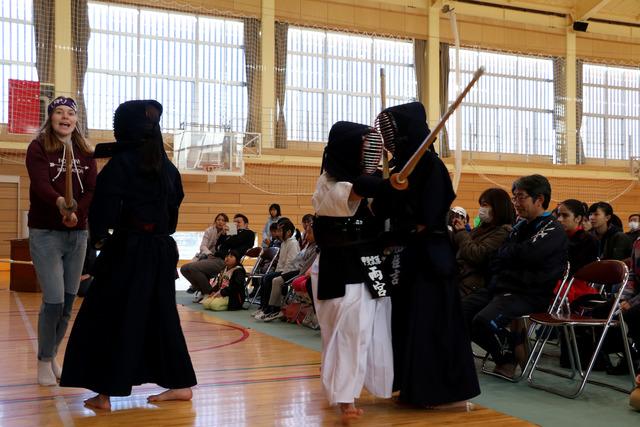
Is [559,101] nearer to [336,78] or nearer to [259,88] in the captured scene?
[336,78]

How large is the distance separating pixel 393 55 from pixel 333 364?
16505 millimetres

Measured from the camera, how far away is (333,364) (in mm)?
3467

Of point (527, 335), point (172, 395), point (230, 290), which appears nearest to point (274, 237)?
point (230, 290)

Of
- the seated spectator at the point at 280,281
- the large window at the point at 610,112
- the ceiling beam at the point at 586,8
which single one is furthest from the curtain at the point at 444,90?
the seated spectator at the point at 280,281

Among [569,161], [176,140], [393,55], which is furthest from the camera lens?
[569,161]

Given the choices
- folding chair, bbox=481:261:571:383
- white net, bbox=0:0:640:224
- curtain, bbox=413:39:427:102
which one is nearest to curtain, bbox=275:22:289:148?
white net, bbox=0:0:640:224

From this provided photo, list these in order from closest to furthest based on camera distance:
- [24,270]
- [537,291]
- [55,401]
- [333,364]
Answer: [333,364], [55,401], [537,291], [24,270]

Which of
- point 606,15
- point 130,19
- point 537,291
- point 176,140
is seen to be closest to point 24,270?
point 176,140

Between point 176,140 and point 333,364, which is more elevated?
point 176,140

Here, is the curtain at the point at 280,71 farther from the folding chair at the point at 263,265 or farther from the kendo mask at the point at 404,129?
the kendo mask at the point at 404,129

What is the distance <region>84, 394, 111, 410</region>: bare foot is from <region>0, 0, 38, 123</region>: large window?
13.1 metres

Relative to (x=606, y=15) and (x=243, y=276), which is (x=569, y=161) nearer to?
(x=606, y=15)

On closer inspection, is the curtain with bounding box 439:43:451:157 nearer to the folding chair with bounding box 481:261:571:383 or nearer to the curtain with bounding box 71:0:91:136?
the curtain with bounding box 71:0:91:136

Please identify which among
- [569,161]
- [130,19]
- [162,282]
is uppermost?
[130,19]
